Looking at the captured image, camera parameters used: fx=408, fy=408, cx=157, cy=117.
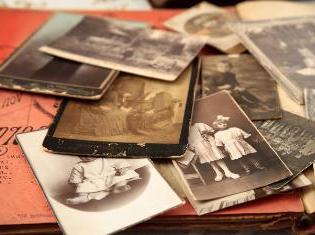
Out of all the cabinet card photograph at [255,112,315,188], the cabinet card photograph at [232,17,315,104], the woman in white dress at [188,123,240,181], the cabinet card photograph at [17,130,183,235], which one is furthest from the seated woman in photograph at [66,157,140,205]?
the cabinet card photograph at [232,17,315,104]

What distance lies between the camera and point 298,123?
0.64 meters

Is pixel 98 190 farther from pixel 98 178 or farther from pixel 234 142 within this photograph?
pixel 234 142

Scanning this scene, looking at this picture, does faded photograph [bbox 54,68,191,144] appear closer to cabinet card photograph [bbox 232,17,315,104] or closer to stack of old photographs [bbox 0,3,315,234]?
stack of old photographs [bbox 0,3,315,234]

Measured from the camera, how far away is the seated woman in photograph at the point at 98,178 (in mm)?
539

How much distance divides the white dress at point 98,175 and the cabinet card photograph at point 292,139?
208 mm

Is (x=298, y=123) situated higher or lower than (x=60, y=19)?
lower

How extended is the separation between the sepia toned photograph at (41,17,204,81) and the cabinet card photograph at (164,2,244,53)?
0.05m

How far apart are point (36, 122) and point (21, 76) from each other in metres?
0.10

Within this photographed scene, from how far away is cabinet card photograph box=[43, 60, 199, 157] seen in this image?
59cm

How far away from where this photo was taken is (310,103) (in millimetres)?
664

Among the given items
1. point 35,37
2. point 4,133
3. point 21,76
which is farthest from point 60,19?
point 4,133

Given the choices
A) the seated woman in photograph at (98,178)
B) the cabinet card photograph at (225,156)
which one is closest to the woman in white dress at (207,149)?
the cabinet card photograph at (225,156)

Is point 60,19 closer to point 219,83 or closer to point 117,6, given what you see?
point 117,6

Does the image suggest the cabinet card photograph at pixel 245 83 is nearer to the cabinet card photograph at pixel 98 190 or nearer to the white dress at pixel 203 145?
the white dress at pixel 203 145
